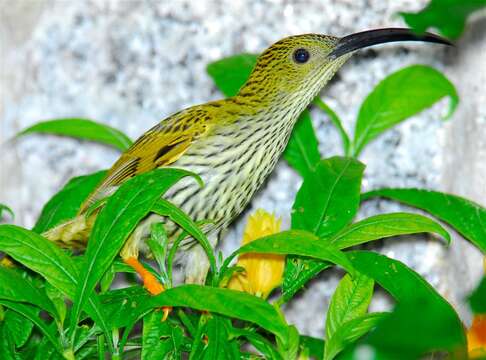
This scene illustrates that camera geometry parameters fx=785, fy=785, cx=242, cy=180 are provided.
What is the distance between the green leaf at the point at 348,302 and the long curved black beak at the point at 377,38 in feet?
2.23

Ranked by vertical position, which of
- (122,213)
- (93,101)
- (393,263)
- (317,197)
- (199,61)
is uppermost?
(199,61)

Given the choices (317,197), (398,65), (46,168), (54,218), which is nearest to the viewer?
(317,197)

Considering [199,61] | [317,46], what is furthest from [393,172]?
[199,61]

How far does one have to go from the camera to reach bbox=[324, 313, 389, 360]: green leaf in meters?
1.29

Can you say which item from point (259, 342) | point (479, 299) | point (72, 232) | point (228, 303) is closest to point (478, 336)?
point (259, 342)

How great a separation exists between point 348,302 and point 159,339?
0.34 m

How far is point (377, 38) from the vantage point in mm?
1853

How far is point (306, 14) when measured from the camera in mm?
2189

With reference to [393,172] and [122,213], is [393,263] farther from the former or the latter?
[393,172]

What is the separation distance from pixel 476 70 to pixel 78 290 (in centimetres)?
123

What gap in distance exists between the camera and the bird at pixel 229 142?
69.2 inches

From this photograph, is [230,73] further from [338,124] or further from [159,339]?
[159,339]

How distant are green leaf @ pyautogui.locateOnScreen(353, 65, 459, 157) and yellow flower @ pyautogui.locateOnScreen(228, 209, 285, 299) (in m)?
0.47

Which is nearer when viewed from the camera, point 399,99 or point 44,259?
point 44,259
